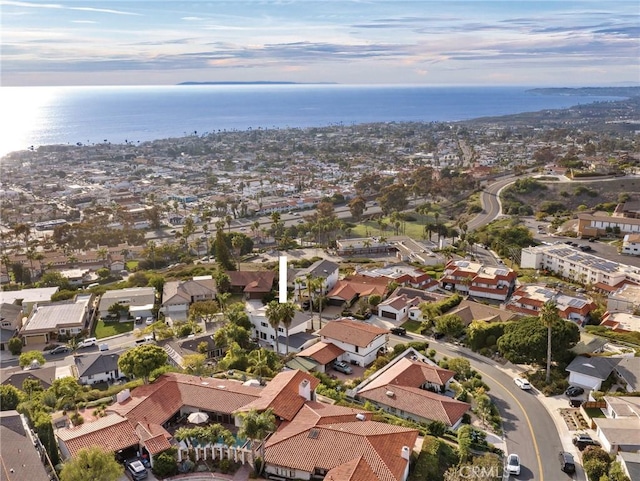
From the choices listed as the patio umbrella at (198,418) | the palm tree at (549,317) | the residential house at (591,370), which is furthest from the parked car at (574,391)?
the patio umbrella at (198,418)

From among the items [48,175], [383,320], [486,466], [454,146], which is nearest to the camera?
[486,466]

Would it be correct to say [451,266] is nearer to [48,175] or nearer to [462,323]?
[462,323]

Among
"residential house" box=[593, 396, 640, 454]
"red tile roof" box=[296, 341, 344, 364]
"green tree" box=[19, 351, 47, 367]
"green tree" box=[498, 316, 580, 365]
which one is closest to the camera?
"residential house" box=[593, 396, 640, 454]

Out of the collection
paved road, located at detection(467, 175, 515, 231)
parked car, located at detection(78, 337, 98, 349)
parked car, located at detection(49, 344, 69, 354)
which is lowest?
paved road, located at detection(467, 175, 515, 231)

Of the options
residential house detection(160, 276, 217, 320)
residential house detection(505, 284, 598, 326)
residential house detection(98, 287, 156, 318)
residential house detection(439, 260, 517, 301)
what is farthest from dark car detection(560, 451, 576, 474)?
residential house detection(98, 287, 156, 318)

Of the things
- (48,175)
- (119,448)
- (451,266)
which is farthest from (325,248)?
(48,175)

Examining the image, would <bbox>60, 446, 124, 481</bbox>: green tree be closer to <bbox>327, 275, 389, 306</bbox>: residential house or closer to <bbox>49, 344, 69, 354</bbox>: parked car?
<bbox>49, 344, 69, 354</bbox>: parked car

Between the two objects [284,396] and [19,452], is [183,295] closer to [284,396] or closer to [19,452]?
[284,396]

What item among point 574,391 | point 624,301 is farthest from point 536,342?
point 624,301
